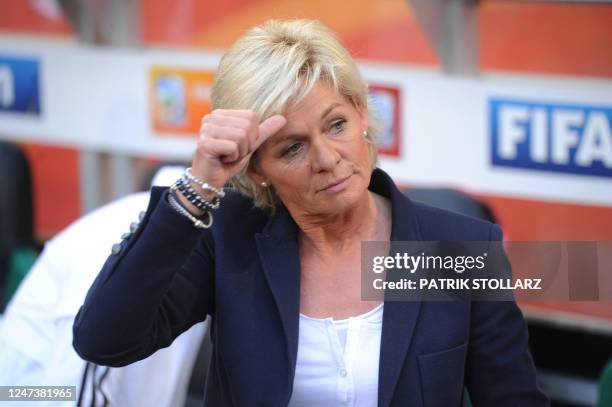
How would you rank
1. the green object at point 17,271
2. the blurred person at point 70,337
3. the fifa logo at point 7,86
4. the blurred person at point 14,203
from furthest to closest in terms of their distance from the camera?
the fifa logo at point 7,86 < the blurred person at point 14,203 < the green object at point 17,271 < the blurred person at point 70,337

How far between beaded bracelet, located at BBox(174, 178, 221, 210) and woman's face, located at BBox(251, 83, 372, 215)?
0.17m

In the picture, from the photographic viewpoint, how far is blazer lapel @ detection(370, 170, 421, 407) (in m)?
1.77

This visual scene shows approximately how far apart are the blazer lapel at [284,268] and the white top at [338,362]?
1.2 inches

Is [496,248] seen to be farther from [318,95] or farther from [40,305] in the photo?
[40,305]

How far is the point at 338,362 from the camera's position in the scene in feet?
5.89

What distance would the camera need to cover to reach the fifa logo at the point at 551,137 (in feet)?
11.5

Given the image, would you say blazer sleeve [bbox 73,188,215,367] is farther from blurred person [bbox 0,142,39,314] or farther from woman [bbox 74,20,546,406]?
blurred person [bbox 0,142,39,314]

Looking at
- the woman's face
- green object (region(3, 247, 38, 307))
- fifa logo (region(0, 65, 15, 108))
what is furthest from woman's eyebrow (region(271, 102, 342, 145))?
fifa logo (region(0, 65, 15, 108))

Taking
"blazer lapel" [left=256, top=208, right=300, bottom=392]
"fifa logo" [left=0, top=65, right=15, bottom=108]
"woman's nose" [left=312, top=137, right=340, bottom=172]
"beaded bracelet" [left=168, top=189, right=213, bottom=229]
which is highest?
"fifa logo" [left=0, top=65, right=15, bottom=108]

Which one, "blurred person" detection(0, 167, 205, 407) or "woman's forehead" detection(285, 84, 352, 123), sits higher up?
"woman's forehead" detection(285, 84, 352, 123)

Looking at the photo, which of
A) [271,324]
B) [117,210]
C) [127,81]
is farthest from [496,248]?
[127,81]

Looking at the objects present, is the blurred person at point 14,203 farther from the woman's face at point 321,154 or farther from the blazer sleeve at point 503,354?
the blazer sleeve at point 503,354

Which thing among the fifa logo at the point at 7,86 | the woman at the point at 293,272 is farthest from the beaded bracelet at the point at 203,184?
the fifa logo at the point at 7,86

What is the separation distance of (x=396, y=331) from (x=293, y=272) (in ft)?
0.73
